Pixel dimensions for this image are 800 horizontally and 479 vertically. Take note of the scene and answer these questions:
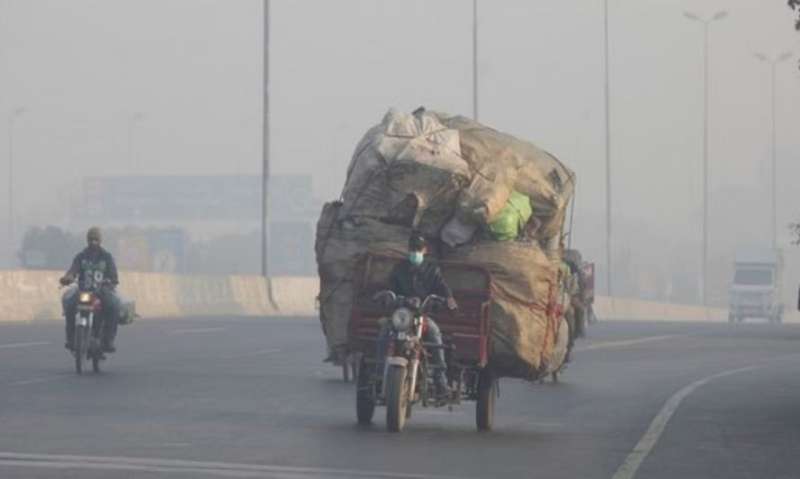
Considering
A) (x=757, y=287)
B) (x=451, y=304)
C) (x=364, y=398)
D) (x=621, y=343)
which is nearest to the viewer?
(x=451, y=304)

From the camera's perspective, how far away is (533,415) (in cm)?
2120

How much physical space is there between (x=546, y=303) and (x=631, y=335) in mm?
28756

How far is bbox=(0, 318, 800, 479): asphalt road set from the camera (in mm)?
15172

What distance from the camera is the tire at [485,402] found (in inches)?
743

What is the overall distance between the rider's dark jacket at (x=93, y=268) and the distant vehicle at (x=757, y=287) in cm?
6805

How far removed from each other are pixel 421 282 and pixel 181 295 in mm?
39851

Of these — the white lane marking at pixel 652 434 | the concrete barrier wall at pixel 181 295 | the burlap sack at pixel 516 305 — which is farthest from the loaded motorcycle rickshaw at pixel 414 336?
the concrete barrier wall at pixel 181 295

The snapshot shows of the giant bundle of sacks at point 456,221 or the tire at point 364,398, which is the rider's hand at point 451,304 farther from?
the tire at point 364,398

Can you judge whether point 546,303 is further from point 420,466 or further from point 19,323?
point 19,323

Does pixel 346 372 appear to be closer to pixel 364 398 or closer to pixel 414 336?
pixel 364 398

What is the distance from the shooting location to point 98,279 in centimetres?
2669

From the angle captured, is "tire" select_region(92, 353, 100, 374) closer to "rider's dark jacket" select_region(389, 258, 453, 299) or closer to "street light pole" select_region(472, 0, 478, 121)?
"rider's dark jacket" select_region(389, 258, 453, 299)

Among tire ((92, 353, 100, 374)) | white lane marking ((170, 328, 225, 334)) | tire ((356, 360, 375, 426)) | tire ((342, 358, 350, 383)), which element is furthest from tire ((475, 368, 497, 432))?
white lane marking ((170, 328, 225, 334))

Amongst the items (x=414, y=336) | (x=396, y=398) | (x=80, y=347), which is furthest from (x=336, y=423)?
(x=80, y=347)
